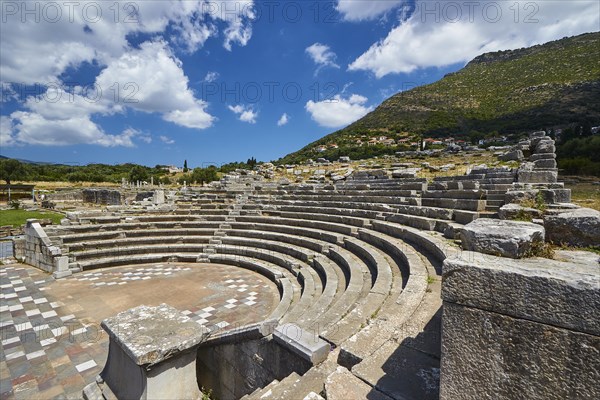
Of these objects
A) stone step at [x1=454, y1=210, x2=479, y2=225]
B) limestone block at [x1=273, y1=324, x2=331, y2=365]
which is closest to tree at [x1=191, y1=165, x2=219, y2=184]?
stone step at [x1=454, y1=210, x2=479, y2=225]

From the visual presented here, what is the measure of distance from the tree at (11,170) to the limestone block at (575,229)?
62.4m

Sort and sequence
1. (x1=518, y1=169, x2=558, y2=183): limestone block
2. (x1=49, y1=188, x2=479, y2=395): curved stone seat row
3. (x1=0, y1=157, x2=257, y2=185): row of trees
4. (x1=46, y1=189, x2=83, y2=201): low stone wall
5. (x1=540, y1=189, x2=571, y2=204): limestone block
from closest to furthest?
1. (x1=49, y1=188, x2=479, y2=395): curved stone seat row
2. (x1=540, y1=189, x2=571, y2=204): limestone block
3. (x1=518, y1=169, x2=558, y2=183): limestone block
4. (x1=46, y1=189, x2=83, y2=201): low stone wall
5. (x1=0, y1=157, x2=257, y2=185): row of trees

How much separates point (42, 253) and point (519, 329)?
42.6 ft

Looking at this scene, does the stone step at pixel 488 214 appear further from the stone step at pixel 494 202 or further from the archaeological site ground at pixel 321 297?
the stone step at pixel 494 202

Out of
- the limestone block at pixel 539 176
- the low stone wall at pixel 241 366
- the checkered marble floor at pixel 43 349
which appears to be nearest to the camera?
the low stone wall at pixel 241 366

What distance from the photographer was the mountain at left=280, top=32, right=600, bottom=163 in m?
38.0

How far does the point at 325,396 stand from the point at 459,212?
21.2ft

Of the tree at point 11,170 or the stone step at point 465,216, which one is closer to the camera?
the stone step at point 465,216

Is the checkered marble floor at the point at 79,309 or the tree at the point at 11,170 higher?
the tree at the point at 11,170

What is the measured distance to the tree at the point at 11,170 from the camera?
4619 cm

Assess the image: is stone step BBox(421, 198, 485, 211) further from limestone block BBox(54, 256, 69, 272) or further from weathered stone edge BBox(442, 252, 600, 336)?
limestone block BBox(54, 256, 69, 272)

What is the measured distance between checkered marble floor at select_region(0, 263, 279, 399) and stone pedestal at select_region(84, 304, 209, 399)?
1.86m

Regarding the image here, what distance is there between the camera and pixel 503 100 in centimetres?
4550

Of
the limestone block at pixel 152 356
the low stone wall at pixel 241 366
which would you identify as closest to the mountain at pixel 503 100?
the low stone wall at pixel 241 366
